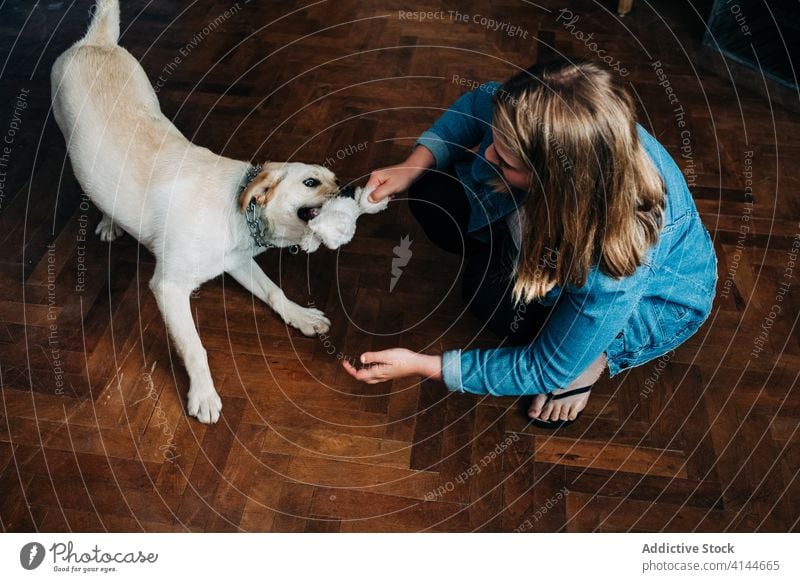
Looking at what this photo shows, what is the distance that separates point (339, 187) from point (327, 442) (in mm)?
757

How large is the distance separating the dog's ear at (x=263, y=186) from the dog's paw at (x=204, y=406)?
1.94 ft

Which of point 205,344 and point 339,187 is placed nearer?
point 339,187

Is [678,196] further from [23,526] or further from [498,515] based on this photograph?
[23,526]

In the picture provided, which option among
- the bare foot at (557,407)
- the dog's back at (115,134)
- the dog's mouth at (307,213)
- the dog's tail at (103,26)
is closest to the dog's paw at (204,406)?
the dog's back at (115,134)

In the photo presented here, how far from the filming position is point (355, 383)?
198 centimetres

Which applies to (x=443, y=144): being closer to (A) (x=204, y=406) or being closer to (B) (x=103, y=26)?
(A) (x=204, y=406)

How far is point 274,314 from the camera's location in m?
2.12

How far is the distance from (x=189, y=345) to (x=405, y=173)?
832mm

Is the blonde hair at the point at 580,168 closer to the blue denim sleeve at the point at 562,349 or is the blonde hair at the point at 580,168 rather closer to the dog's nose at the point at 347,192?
the blue denim sleeve at the point at 562,349

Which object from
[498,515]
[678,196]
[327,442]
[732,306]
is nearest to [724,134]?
[732,306]

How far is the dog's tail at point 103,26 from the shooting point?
2.04m

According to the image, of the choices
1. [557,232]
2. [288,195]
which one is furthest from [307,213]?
[557,232]

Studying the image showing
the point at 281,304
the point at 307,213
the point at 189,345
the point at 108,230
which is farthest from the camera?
the point at 108,230
